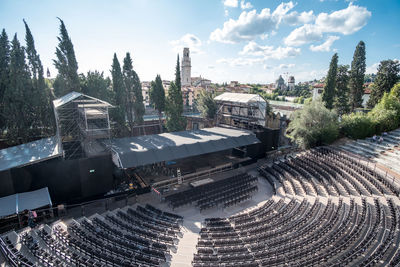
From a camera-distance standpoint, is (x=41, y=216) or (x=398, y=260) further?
(x=41, y=216)

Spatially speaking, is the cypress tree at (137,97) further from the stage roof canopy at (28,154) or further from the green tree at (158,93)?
the stage roof canopy at (28,154)

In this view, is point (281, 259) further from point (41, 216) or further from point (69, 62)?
A: point (69, 62)

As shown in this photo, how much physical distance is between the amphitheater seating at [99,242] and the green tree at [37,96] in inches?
735

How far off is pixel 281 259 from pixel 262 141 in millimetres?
17750

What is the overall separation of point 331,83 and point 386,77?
13.3 meters

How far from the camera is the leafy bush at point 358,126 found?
26859 millimetres

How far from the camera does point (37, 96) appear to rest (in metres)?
26.0

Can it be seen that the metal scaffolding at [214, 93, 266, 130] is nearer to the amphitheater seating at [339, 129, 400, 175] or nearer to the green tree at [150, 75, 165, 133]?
the green tree at [150, 75, 165, 133]

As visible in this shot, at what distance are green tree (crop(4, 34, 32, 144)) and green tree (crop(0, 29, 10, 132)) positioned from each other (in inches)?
26.9

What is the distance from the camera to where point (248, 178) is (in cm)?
2150

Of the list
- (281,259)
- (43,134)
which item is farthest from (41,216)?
Answer: (43,134)

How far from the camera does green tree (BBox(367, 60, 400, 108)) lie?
36250 millimetres

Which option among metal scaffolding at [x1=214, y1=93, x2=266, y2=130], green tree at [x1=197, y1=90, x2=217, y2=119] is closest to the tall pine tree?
metal scaffolding at [x1=214, y1=93, x2=266, y2=130]

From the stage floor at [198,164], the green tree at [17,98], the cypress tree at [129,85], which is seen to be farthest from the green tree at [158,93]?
the green tree at [17,98]
